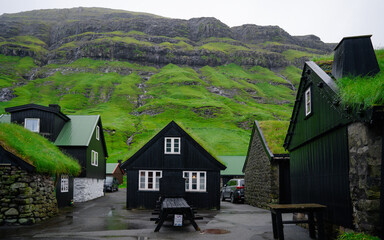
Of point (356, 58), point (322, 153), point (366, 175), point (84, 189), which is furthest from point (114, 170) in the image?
point (366, 175)

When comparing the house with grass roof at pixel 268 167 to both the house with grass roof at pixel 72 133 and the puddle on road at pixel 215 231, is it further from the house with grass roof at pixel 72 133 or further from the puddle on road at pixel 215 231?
the house with grass roof at pixel 72 133

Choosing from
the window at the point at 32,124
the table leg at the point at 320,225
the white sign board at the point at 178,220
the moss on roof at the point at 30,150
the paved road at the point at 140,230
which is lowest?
the paved road at the point at 140,230

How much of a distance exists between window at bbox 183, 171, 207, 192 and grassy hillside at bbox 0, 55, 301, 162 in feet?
150

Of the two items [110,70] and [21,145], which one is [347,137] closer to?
[21,145]

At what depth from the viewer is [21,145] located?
1800cm

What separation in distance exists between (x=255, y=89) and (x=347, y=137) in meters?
152

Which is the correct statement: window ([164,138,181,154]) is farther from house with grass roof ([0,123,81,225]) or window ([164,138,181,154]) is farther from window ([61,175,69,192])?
window ([61,175,69,192])

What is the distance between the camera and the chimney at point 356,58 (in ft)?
32.4

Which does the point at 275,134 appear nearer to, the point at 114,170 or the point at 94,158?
the point at 94,158

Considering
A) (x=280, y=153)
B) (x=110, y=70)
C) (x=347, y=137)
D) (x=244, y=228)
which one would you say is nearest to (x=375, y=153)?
(x=347, y=137)

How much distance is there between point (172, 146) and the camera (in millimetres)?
24000

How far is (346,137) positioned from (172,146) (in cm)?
1604

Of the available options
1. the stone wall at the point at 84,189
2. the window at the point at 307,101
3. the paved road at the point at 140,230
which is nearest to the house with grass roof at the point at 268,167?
the paved road at the point at 140,230

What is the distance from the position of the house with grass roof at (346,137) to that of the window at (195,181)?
10617 millimetres
